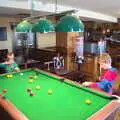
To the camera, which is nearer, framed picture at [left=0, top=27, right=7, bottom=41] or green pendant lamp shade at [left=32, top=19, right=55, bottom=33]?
green pendant lamp shade at [left=32, top=19, right=55, bottom=33]

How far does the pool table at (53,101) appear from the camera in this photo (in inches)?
73.1

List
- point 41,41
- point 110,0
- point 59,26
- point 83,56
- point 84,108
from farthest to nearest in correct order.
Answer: point 41,41
point 83,56
point 110,0
point 59,26
point 84,108

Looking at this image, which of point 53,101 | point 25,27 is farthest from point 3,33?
point 53,101

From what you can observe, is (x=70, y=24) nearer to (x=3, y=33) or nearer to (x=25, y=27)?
(x=25, y=27)

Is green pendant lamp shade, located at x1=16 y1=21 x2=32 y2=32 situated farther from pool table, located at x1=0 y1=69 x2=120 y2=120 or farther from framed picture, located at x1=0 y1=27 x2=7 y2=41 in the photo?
framed picture, located at x1=0 y1=27 x2=7 y2=41

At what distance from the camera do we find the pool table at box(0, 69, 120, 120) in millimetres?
1856

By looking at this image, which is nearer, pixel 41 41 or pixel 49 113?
pixel 49 113

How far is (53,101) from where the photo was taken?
223 cm

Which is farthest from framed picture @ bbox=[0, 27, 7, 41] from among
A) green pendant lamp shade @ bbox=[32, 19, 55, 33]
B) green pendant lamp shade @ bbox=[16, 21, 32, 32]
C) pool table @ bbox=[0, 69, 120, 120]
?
green pendant lamp shade @ bbox=[32, 19, 55, 33]

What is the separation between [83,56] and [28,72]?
3.35 metres

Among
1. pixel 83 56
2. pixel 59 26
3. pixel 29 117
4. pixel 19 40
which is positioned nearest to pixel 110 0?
pixel 59 26

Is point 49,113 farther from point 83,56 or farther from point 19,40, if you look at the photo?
point 19,40

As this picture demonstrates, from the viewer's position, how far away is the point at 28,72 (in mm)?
3713

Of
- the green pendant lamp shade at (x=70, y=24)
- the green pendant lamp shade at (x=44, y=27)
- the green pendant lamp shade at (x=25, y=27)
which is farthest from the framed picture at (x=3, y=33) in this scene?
the green pendant lamp shade at (x=70, y=24)
